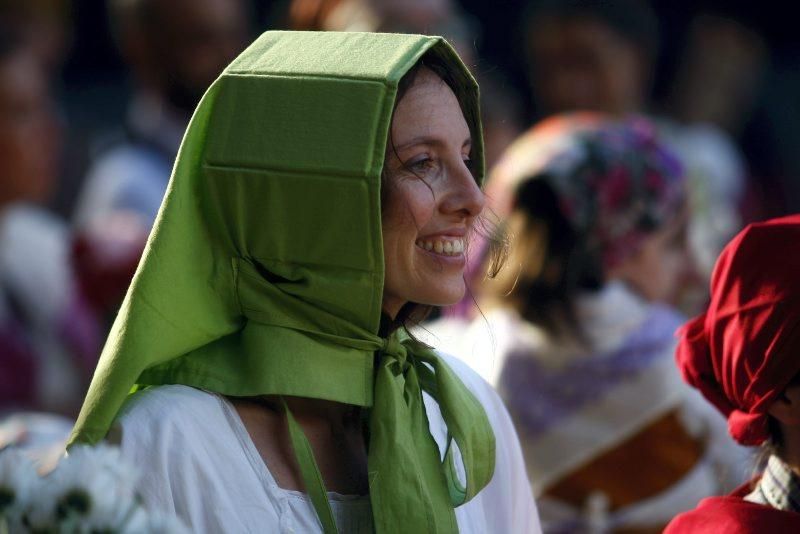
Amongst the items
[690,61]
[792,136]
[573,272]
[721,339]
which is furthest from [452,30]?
[792,136]

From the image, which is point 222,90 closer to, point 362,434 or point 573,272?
point 362,434

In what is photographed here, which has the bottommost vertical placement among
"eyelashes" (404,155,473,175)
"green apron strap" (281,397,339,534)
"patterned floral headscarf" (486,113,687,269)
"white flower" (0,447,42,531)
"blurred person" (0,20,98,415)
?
"blurred person" (0,20,98,415)

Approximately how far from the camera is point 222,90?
259 centimetres

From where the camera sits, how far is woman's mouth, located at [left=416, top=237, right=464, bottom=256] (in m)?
2.65

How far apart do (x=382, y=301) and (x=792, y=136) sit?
772 centimetres

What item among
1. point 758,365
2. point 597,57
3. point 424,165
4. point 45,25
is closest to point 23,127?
point 45,25

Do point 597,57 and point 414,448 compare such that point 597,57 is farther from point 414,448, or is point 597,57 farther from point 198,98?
point 414,448

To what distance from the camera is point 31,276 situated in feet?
20.0

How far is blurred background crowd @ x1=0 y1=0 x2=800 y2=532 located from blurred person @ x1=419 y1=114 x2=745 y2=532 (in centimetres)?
7

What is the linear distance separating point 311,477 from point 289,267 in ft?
1.16

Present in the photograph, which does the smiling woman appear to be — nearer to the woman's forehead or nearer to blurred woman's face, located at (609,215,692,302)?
the woman's forehead

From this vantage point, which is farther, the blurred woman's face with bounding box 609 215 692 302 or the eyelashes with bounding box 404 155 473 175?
the blurred woman's face with bounding box 609 215 692 302

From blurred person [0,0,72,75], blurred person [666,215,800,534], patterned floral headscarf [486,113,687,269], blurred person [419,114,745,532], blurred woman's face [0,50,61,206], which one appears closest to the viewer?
blurred person [666,215,800,534]

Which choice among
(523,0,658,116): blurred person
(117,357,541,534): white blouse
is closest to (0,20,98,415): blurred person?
(523,0,658,116): blurred person
